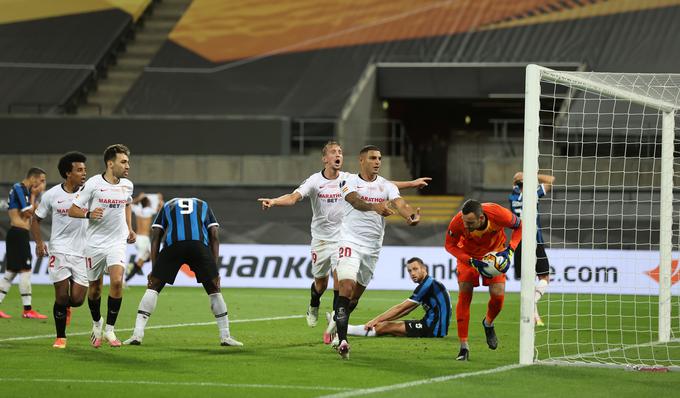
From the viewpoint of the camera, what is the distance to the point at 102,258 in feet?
46.2

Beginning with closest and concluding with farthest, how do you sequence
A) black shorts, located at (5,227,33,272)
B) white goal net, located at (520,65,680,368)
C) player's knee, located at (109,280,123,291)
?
1. white goal net, located at (520,65,680,368)
2. player's knee, located at (109,280,123,291)
3. black shorts, located at (5,227,33,272)

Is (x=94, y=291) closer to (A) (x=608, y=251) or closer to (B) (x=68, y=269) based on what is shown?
(B) (x=68, y=269)

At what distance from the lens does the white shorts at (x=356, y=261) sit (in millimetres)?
13406

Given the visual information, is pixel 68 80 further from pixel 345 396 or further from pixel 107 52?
pixel 345 396

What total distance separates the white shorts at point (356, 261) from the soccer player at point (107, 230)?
262 centimetres

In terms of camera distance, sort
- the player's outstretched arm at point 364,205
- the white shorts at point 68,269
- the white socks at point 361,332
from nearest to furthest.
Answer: the player's outstretched arm at point 364,205 < the white shorts at point 68,269 < the white socks at point 361,332

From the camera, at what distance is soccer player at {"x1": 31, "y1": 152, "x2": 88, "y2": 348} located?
46.6 ft

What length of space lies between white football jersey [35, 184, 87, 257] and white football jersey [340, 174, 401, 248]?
3317 millimetres

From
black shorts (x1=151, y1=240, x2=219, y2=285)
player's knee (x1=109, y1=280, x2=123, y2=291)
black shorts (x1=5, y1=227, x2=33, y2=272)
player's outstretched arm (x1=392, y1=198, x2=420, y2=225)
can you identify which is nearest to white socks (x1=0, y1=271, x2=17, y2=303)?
black shorts (x1=5, y1=227, x2=33, y2=272)

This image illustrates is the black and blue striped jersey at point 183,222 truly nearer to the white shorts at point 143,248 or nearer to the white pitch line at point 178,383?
the white pitch line at point 178,383

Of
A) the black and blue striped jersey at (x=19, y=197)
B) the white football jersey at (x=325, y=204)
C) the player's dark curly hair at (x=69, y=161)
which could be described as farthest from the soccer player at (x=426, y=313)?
the black and blue striped jersey at (x=19, y=197)

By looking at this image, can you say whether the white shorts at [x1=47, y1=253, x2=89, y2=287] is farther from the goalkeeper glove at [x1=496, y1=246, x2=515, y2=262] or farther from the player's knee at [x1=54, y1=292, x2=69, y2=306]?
the goalkeeper glove at [x1=496, y1=246, x2=515, y2=262]

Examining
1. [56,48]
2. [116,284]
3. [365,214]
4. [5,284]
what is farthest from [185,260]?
[56,48]

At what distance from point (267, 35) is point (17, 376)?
1231 inches
